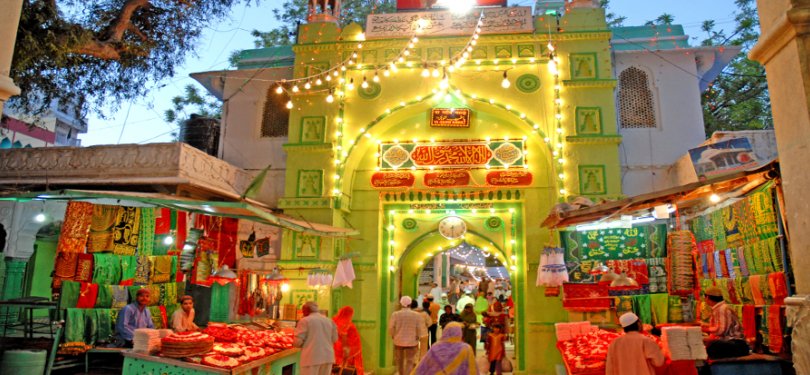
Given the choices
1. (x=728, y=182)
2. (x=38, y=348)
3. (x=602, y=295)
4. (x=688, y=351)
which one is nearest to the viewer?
(x=688, y=351)

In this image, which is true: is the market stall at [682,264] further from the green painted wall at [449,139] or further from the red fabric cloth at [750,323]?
the green painted wall at [449,139]

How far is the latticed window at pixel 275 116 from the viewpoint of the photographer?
1147 cm

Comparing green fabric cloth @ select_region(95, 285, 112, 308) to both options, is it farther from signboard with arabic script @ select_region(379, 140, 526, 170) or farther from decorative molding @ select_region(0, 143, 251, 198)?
signboard with arabic script @ select_region(379, 140, 526, 170)

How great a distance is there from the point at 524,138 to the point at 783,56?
789 centimetres

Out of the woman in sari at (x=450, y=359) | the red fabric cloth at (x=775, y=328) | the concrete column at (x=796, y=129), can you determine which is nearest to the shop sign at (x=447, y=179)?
the red fabric cloth at (x=775, y=328)

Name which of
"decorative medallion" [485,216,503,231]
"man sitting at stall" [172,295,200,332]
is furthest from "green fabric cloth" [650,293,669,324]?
"man sitting at stall" [172,295,200,332]

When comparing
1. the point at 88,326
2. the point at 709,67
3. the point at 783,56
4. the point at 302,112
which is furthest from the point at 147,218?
the point at 709,67

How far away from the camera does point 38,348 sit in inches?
264

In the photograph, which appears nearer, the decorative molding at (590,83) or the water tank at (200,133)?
the decorative molding at (590,83)

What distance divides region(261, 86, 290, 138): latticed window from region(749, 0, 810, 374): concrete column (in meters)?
9.57

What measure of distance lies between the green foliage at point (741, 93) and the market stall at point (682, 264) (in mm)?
6657

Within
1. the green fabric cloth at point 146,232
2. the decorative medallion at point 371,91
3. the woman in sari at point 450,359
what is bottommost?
the woman in sari at point 450,359

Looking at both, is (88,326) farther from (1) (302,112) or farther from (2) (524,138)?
(2) (524,138)

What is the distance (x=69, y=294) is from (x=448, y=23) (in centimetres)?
785
